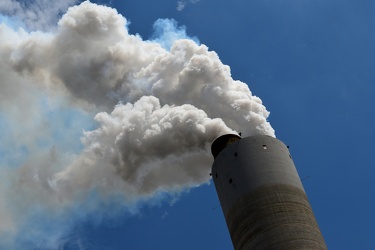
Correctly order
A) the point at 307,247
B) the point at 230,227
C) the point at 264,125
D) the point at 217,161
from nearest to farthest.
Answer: the point at 307,247 < the point at 230,227 < the point at 217,161 < the point at 264,125

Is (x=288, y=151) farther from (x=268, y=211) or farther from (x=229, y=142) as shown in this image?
(x=268, y=211)

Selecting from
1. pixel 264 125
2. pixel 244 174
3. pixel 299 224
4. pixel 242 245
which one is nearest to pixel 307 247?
pixel 299 224

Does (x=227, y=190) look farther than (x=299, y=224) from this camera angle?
Yes

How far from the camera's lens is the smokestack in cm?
3278

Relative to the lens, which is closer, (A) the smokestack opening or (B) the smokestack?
(B) the smokestack

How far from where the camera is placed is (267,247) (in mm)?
32344

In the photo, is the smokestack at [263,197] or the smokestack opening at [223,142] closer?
the smokestack at [263,197]

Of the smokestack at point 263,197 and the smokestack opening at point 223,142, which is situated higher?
the smokestack opening at point 223,142

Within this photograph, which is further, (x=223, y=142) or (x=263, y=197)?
(x=223, y=142)

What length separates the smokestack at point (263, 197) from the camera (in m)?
32.8

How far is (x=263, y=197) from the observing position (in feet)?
113

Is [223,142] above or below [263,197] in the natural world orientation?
above

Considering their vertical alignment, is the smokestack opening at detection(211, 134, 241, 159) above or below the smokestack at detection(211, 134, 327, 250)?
above

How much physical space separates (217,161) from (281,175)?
469 cm
